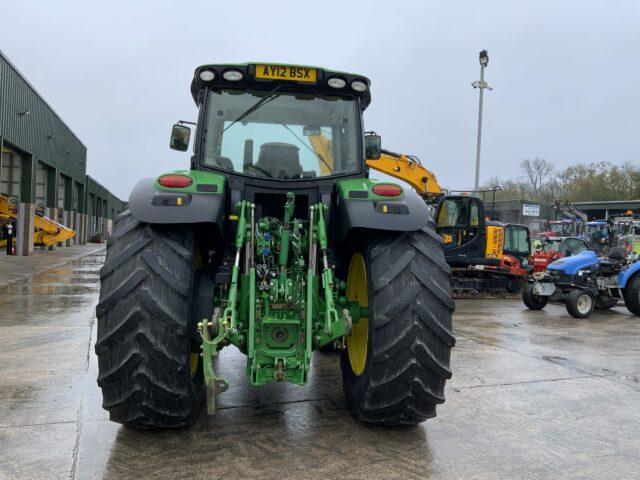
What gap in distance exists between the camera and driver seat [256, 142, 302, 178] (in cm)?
399

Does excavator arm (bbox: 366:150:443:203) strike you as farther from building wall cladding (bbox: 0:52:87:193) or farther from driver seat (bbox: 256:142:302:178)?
building wall cladding (bbox: 0:52:87:193)

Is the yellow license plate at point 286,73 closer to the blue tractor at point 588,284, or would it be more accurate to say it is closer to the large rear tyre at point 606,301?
the blue tractor at point 588,284

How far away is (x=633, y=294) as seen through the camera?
1080 centimetres

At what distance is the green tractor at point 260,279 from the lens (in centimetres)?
308

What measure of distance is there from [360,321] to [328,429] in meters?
0.81

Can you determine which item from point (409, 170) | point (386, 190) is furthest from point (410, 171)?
point (386, 190)

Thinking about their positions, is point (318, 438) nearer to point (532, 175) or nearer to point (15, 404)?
point (15, 404)

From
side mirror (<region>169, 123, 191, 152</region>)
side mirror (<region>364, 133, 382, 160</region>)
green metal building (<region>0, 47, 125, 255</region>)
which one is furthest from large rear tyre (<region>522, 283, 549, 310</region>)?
green metal building (<region>0, 47, 125, 255</region>)

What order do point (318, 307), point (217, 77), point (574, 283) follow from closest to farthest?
1. point (318, 307)
2. point (217, 77)
3. point (574, 283)

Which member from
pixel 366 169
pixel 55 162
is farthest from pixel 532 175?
pixel 366 169

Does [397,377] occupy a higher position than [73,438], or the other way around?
[397,377]

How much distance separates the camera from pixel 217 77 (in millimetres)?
3895

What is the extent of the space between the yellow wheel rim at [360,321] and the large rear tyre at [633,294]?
356 inches

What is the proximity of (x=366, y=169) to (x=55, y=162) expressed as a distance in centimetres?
2720
